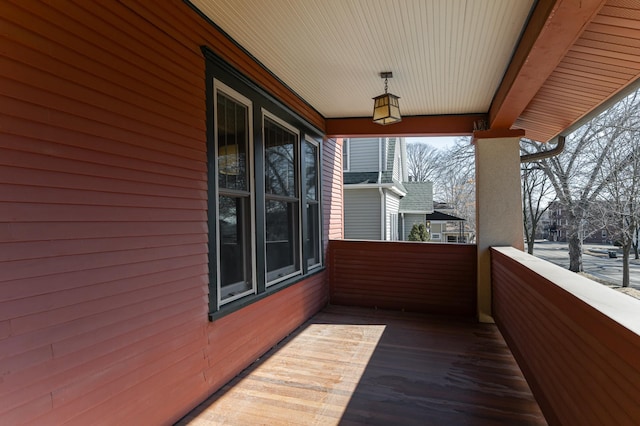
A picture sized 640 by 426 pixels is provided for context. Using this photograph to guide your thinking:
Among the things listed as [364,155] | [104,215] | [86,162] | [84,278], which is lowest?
[84,278]

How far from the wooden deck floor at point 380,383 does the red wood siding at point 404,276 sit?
72cm

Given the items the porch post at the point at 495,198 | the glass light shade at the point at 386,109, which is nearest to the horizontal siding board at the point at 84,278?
the glass light shade at the point at 386,109

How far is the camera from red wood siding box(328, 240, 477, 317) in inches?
192

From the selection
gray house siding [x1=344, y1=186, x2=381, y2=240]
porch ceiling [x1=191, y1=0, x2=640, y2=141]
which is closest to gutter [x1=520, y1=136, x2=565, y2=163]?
porch ceiling [x1=191, y1=0, x2=640, y2=141]

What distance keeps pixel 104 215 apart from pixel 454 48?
117 inches

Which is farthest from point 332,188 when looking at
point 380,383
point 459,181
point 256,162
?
point 459,181

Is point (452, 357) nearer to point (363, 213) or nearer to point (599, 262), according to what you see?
point (363, 213)

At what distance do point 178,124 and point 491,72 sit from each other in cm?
302

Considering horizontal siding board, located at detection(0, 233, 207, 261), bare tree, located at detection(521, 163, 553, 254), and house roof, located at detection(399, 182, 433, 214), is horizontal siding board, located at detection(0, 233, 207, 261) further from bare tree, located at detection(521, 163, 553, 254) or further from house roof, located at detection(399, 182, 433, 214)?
bare tree, located at detection(521, 163, 553, 254)

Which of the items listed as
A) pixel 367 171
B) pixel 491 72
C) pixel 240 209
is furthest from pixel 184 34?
pixel 367 171

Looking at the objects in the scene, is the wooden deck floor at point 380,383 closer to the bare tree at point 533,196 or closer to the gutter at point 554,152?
the gutter at point 554,152

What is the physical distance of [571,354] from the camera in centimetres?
183

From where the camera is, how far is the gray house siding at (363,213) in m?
9.44

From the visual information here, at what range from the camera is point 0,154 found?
1.38 m
